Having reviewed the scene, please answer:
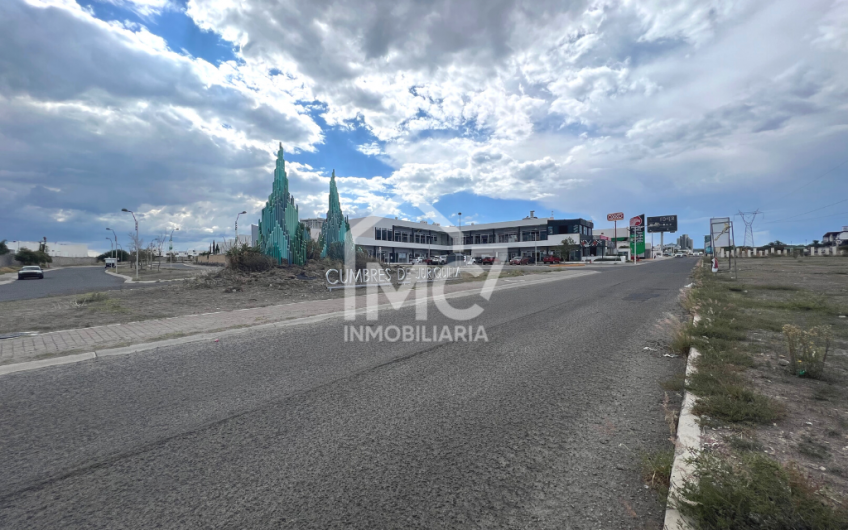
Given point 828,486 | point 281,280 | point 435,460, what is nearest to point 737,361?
point 828,486

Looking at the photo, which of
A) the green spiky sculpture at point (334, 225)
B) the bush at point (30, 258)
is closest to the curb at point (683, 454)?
the green spiky sculpture at point (334, 225)

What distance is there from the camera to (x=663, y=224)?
94.7 meters

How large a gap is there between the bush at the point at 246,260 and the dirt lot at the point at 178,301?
565 millimetres

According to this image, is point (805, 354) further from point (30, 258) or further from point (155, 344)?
point (30, 258)

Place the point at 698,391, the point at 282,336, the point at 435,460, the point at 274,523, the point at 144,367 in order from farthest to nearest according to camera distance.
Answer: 1. the point at 282,336
2. the point at 144,367
3. the point at 698,391
4. the point at 435,460
5. the point at 274,523

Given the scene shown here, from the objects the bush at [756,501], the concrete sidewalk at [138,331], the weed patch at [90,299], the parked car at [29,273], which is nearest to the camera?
the bush at [756,501]

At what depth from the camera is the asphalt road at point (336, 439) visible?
2.41 meters

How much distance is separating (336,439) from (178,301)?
12.9 meters

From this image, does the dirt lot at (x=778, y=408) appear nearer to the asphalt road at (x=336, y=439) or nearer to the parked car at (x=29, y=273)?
the asphalt road at (x=336, y=439)

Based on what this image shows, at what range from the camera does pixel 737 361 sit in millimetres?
5227

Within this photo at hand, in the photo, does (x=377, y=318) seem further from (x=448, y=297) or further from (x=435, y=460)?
(x=435, y=460)

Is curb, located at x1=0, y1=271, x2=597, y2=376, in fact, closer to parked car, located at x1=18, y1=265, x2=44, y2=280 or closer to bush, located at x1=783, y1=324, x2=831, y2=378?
bush, located at x1=783, y1=324, x2=831, y2=378

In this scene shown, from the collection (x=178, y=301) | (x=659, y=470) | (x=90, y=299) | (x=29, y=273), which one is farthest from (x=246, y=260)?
(x=29, y=273)

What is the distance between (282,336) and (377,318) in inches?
110
